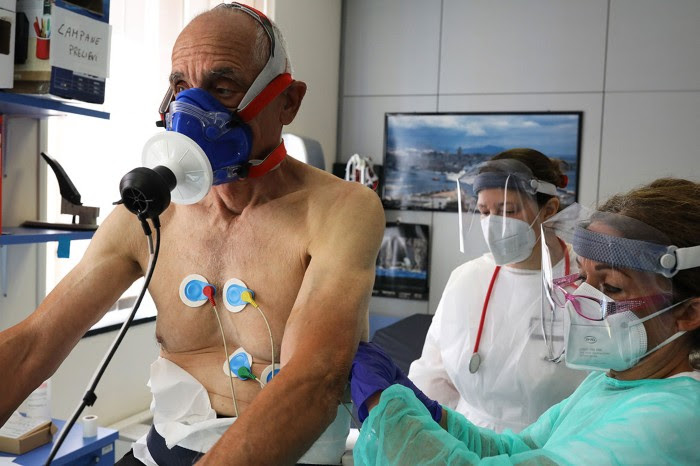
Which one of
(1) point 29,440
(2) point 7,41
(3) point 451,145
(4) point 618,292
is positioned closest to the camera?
(4) point 618,292

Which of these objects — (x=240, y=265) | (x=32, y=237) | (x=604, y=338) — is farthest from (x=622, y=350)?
(x=32, y=237)

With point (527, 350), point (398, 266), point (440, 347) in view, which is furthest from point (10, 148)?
point (398, 266)

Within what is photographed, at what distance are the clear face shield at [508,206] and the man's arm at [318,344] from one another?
3.20 ft

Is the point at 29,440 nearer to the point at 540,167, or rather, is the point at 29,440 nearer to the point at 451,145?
the point at 540,167

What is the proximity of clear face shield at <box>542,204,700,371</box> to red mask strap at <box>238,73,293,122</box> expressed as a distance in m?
0.64

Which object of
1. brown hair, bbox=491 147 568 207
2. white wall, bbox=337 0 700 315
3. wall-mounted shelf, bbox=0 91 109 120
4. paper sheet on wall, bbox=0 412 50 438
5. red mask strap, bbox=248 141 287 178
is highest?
white wall, bbox=337 0 700 315

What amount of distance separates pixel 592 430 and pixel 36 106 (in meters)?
1.76

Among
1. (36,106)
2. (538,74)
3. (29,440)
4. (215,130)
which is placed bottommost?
(29,440)

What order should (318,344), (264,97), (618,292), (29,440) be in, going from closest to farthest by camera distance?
(318,344)
(618,292)
(264,97)
(29,440)

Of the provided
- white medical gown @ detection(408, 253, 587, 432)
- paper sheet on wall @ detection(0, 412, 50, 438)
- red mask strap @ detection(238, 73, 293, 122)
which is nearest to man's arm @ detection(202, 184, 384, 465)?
red mask strap @ detection(238, 73, 293, 122)

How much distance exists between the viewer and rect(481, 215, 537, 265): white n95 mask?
216 cm

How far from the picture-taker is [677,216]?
44.6 inches

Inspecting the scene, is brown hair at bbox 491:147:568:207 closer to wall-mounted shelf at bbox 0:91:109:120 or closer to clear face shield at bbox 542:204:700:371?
clear face shield at bbox 542:204:700:371

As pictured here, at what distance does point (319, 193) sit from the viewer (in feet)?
4.31
